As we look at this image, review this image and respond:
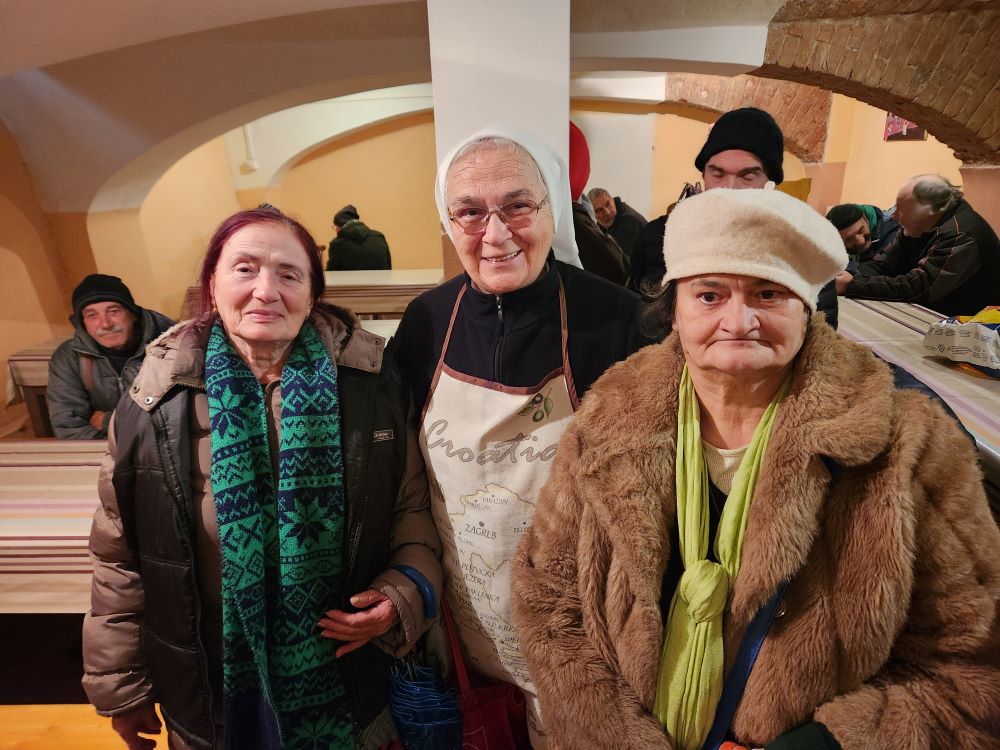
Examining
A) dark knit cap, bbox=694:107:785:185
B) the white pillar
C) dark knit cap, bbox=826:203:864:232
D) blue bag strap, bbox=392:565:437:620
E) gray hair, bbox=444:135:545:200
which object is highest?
the white pillar

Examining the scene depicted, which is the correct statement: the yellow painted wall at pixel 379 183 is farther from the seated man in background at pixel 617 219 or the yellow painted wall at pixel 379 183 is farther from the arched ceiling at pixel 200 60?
the seated man in background at pixel 617 219

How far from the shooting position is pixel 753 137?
1.68m

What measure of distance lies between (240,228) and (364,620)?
0.96m

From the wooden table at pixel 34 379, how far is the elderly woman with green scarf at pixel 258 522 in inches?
125

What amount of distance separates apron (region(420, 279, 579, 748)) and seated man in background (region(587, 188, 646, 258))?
3.27 metres

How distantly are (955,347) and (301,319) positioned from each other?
234 centimetres

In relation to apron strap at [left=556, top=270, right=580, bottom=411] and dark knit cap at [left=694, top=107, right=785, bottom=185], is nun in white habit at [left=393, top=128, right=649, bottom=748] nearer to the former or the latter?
apron strap at [left=556, top=270, right=580, bottom=411]

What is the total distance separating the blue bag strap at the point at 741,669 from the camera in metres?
0.95

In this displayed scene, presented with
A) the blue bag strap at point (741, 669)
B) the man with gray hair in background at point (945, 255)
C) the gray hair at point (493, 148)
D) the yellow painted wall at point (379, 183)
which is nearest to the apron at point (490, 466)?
the gray hair at point (493, 148)

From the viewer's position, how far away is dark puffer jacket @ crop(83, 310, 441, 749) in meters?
1.30

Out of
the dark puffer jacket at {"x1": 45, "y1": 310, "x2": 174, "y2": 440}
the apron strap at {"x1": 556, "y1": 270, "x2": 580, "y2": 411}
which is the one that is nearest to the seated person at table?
the dark puffer jacket at {"x1": 45, "y1": 310, "x2": 174, "y2": 440}

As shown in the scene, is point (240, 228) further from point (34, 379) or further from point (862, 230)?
point (862, 230)

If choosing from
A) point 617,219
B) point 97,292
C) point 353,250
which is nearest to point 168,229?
point 353,250

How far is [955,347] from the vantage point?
2.18m
